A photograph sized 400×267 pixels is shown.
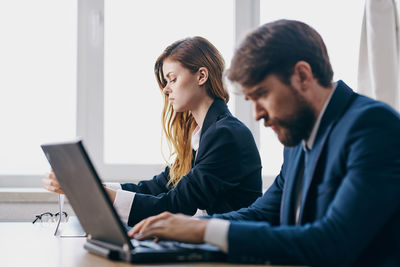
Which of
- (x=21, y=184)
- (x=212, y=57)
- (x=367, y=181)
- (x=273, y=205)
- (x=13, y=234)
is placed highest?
(x=212, y=57)

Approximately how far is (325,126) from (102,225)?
553 mm

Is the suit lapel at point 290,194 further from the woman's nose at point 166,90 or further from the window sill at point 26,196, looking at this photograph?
the window sill at point 26,196

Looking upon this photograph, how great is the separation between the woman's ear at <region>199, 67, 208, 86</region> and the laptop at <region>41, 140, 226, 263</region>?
91 centimetres

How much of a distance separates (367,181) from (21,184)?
2.46 m

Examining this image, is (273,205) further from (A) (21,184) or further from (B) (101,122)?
(A) (21,184)

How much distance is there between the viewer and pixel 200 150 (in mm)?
1906

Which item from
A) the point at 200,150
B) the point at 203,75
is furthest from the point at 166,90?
the point at 200,150

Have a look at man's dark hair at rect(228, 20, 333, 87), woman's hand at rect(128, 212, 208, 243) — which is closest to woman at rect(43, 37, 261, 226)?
woman's hand at rect(128, 212, 208, 243)

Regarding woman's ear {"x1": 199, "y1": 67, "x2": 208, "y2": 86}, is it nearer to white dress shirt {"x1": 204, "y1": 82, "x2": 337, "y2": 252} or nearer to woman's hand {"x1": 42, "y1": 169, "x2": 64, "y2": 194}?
woman's hand {"x1": 42, "y1": 169, "x2": 64, "y2": 194}

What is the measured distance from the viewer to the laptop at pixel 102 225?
39.2 inches

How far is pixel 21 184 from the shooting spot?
2980 mm

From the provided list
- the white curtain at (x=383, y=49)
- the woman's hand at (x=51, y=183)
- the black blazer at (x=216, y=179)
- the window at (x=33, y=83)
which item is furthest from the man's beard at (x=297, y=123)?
the window at (x=33, y=83)

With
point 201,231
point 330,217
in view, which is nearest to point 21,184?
point 201,231

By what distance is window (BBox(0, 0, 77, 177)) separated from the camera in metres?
3.01
